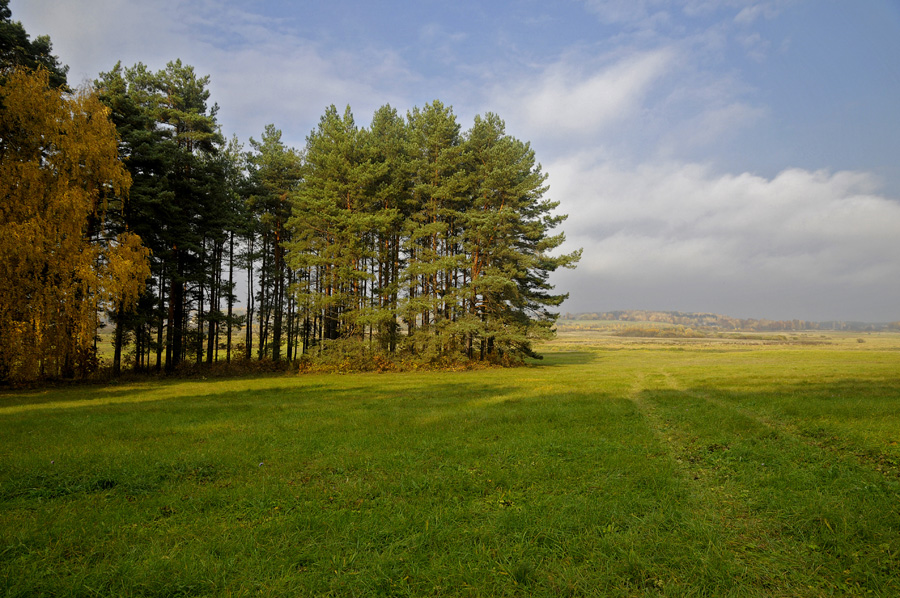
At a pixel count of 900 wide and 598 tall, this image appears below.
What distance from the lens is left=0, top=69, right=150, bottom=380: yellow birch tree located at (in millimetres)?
17234

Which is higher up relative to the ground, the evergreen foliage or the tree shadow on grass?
the evergreen foliage

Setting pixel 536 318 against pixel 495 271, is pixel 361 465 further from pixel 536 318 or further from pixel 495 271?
pixel 536 318

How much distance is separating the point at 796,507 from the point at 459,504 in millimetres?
4996

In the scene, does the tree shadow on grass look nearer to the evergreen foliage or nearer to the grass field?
the evergreen foliage

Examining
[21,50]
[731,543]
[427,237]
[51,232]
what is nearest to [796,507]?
[731,543]

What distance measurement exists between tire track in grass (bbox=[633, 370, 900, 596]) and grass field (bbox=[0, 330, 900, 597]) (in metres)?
0.03

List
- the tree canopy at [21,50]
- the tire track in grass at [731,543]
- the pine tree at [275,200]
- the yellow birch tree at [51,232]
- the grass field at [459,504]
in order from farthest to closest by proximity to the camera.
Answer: the pine tree at [275,200]
the tree canopy at [21,50]
the yellow birch tree at [51,232]
the grass field at [459,504]
the tire track in grass at [731,543]

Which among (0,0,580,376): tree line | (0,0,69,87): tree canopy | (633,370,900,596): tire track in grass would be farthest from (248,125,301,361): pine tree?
(633,370,900,596): tire track in grass

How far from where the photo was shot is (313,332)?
4078 centimetres

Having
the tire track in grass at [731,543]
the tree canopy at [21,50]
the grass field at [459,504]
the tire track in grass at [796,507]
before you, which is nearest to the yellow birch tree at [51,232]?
the tree canopy at [21,50]

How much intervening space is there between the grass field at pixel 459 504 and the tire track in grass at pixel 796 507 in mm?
32

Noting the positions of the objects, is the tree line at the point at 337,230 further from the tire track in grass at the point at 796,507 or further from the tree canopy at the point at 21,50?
the tire track in grass at the point at 796,507

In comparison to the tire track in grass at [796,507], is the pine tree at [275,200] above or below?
above

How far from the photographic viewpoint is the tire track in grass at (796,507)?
162 inches
